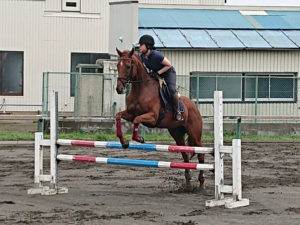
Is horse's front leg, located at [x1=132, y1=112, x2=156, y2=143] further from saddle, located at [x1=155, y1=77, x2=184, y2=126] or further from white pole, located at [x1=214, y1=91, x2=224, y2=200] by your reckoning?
white pole, located at [x1=214, y1=91, x2=224, y2=200]

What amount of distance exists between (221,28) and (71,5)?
38.9 feet

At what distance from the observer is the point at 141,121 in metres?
13.4

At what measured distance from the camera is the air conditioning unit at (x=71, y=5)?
145ft

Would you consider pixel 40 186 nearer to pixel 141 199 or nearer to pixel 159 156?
pixel 141 199

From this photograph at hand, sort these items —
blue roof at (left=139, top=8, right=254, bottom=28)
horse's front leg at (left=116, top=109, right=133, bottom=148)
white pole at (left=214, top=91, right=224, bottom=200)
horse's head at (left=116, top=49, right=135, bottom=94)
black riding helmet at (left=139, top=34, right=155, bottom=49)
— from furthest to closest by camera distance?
blue roof at (left=139, top=8, right=254, bottom=28), black riding helmet at (left=139, top=34, right=155, bottom=49), horse's head at (left=116, top=49, right=135, bottom=94), horse's front leg at (left=116, top=109, right=133, bottom=148), white pole at (left=214, top=91, right=224, bottom=200)

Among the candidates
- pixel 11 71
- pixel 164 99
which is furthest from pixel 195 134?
pixel 11 71

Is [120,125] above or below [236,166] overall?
above

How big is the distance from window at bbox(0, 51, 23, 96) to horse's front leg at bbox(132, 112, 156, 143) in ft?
99.1

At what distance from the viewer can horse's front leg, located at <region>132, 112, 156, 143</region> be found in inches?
522

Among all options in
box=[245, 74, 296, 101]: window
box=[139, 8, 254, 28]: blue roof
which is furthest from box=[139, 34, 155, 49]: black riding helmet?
→ box=[139, 8, 254, 28]: blue roof

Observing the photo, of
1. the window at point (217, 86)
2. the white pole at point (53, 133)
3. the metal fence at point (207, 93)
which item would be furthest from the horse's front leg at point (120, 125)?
the window at point (217, 86)

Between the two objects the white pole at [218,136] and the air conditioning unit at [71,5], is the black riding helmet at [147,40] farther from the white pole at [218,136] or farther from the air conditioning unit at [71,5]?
the air conditioning unit at [71,5]

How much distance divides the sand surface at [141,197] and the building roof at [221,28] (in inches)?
516

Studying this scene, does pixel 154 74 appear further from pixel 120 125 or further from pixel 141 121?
pixel 120 125
